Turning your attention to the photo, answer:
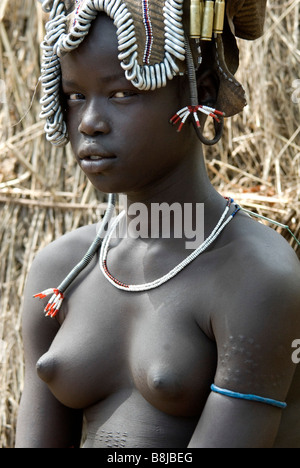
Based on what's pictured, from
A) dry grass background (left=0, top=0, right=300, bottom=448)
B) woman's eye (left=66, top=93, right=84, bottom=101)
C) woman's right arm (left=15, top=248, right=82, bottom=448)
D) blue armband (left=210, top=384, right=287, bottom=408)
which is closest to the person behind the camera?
blue armband (left=210, top=384, right=287, bottom=408)

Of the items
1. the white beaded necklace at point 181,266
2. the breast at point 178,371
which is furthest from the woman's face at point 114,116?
the breast at point 178,371

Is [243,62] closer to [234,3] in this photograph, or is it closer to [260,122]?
[260,122]

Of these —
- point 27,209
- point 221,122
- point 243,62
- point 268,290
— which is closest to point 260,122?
point 243,62

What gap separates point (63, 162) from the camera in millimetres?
3143

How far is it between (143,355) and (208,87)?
25.7 inches

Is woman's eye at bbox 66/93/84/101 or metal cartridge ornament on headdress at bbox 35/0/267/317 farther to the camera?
woman's eye at bbox 66/93/84/101

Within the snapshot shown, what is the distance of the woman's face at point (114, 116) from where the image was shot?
1.78 m

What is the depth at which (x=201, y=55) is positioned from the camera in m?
1.89

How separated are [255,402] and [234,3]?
3.01 ft

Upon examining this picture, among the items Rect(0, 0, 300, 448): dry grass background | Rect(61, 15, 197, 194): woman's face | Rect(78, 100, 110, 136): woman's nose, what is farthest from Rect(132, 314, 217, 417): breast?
Rect(0, 0, 300, 448): dry grass background

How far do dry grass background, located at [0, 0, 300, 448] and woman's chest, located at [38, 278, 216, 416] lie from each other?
970 mm

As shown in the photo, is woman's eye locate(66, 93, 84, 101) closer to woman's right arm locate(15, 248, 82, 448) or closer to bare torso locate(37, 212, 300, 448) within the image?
bare torso locate(37, 212, 300, 448)

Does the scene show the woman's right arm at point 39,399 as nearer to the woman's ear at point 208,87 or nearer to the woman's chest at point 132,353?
the woman's chest at point 132,353

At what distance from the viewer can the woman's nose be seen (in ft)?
5.85
